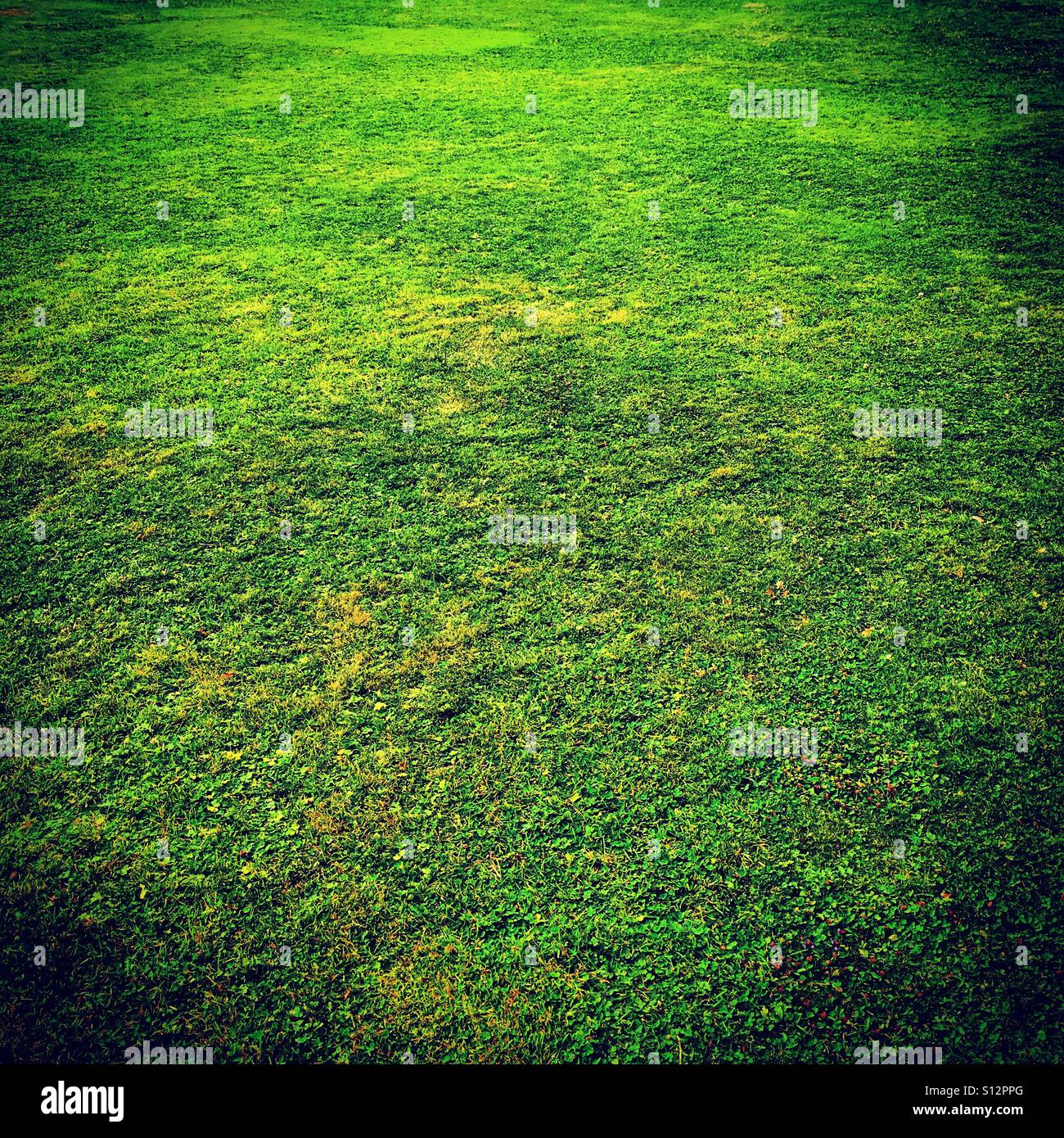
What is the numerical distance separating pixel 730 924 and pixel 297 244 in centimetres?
592

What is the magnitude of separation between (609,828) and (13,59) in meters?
12.2

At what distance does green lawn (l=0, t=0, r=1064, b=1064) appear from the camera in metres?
2.49

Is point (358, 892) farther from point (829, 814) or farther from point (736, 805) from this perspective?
point (829, 814)

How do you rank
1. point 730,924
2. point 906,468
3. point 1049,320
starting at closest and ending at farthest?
1. point 730,924
2. point 906,468
3. point 1049,320

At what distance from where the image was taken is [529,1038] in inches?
93.0

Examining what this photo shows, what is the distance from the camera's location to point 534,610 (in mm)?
3602

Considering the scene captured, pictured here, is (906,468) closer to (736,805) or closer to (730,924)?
(736,805)

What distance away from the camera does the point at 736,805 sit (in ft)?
9.52

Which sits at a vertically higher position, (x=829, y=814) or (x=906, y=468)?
(x=906, y=468)

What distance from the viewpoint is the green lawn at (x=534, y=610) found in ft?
8.18

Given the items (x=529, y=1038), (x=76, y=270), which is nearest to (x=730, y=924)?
(x=529, y=1038)
